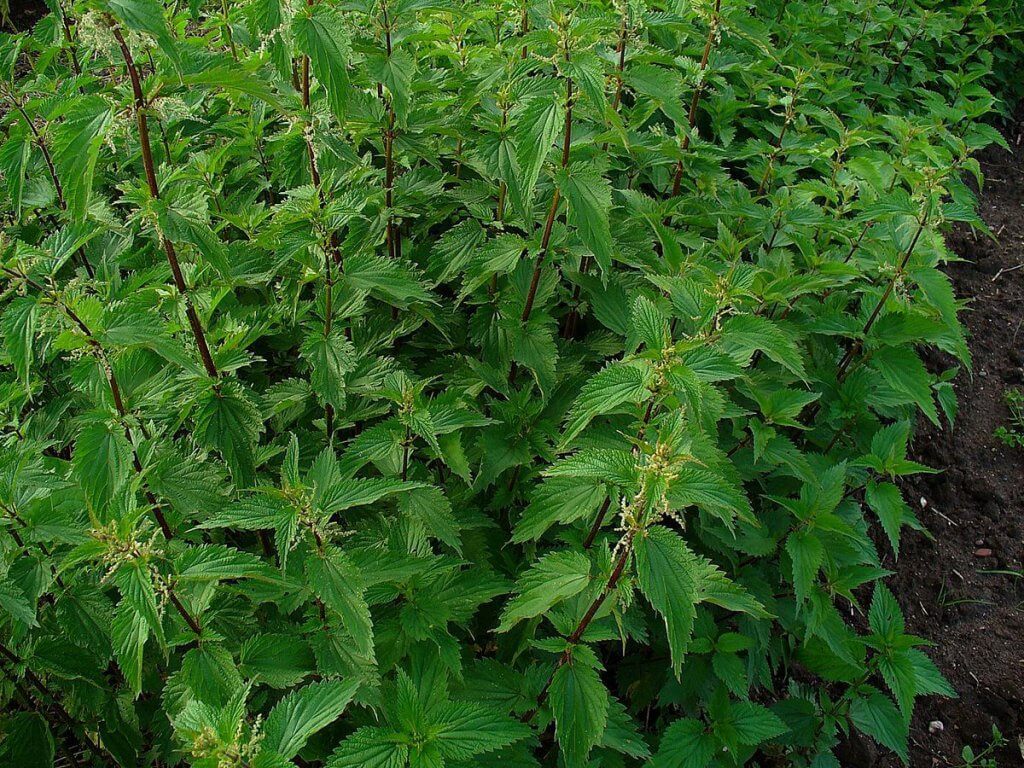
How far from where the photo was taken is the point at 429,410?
7.41 feet

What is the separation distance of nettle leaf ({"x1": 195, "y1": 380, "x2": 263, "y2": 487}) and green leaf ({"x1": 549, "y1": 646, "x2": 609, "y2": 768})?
104cm

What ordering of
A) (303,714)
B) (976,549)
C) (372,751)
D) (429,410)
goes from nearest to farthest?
1. (303,714)
2. (372,751)
3. (429,410)
4. (976,549)

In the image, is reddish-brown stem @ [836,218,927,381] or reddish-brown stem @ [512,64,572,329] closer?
reddish-brown stem @ [512,64,572,329]

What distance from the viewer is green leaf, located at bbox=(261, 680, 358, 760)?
156 centimetres

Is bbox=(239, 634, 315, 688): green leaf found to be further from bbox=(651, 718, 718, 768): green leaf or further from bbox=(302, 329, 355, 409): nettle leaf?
bbox=(651, 718, 718, 768): green leaf

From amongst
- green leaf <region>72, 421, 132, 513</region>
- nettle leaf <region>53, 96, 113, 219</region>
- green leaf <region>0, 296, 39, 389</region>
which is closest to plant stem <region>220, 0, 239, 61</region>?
nettle leaf <region>53, 96, 113, 219</region>

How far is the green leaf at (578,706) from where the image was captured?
6.13 ft

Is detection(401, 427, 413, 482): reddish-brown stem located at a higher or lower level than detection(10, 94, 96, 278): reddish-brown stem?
lower

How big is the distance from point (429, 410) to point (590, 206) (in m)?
0.80

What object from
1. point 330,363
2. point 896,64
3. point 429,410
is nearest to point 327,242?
point 330,363

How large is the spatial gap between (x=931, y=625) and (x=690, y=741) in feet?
5.96

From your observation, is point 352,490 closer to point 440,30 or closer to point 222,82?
point 222,82

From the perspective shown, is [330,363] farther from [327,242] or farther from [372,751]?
[372,751]

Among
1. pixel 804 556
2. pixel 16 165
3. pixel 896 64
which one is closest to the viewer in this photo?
pixel 16 165
